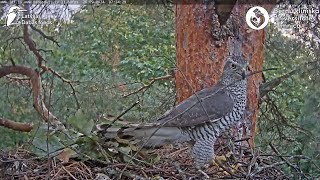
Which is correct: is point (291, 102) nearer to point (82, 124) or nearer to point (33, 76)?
point (33, 76)

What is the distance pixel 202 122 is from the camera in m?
1.43

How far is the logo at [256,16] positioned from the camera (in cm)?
189

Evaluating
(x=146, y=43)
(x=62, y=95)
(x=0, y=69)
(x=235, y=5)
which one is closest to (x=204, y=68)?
(x=235, y=5)

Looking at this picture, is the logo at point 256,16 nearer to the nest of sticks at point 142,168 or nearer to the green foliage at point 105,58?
the green foliage at point 105,58

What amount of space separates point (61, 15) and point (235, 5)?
0.66 metres

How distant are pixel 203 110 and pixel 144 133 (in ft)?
0.53

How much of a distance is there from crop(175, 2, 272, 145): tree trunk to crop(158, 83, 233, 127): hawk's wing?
38 cm

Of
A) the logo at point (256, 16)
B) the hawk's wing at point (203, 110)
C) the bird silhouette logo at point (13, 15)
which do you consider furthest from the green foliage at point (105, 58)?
the hawk's wing at point (203, 110)

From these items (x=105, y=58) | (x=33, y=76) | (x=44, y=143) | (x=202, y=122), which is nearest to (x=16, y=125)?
(x=33, y=76)

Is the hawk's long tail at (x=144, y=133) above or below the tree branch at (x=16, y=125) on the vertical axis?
above

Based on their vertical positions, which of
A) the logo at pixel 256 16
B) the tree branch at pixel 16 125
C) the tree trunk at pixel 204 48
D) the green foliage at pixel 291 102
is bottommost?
the tree branch at pixel 16 125

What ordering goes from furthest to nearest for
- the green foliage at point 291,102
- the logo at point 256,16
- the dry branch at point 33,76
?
the dry branch at point 33,76 → the green foliage at point 291,102 → the logo at point 256,16

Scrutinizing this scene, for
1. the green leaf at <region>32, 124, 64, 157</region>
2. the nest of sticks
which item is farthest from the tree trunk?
the green leaf at <region>32, 124, 64, 157</region>

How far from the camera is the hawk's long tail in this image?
140 cm
